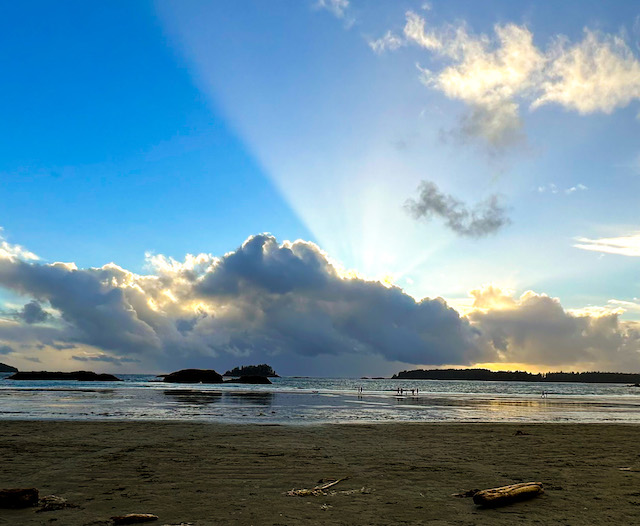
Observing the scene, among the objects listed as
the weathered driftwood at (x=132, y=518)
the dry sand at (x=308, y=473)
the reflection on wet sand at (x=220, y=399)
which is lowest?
the reflection on wet sand at (x=220, y=399)

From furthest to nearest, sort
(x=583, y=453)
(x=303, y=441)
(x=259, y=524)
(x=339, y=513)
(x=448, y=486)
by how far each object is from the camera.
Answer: (x=303, y=441) → (x=583, y=453) → (x=448, y=486) → (x=339, y=513) → (x=259, y=524)

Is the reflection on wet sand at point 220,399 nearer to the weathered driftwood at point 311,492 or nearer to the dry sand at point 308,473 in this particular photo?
the dry sand at point 308,473

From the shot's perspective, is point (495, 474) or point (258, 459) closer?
point (495, 474)

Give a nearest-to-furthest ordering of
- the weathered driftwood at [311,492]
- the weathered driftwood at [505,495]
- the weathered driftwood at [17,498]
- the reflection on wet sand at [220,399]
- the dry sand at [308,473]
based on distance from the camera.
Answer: the dry sand at [308,473] → the weathered driftwood at [17,498] → the weathered driftwood at [505,495] → the weathered driftwood at [311,492] → the reflection on wet sand at [220,399]

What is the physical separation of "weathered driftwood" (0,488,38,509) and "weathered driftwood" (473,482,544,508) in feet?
33.9

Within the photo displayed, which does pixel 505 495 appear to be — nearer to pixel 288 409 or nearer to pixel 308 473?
pixel 308 473

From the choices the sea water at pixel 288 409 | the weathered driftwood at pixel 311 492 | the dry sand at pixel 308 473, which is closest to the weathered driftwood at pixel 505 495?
the dry sand at pixel 308 473

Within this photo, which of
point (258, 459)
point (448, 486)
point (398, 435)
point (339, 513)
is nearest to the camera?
point (339, 513)

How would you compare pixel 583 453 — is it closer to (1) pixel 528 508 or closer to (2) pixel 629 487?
(2) pixel 629 487

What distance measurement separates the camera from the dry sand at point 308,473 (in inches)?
410

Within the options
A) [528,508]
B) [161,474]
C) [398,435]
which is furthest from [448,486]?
[398,435]

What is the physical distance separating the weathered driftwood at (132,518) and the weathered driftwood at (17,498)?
95.7 inches

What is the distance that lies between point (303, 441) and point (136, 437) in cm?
803

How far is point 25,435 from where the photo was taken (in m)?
22.8
